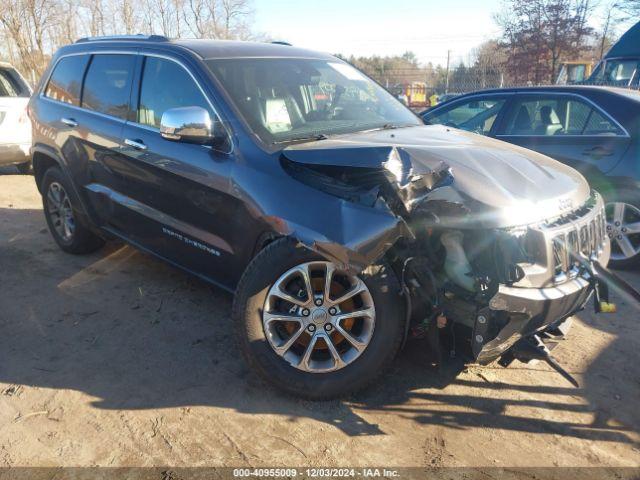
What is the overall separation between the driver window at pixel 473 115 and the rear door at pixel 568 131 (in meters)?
0.16

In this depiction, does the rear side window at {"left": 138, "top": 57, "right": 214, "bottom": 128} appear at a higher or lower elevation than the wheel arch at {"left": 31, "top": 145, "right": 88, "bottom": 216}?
higher

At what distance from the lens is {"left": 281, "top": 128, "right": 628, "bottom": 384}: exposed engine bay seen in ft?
8.34

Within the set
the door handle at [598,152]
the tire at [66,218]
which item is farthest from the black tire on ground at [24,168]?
the door handle at [598,152]

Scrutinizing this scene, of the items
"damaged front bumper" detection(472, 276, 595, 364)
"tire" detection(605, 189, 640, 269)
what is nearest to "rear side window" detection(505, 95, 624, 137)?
"tire" detection(605, 189, 640, 269)

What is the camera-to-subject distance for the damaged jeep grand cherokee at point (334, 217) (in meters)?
2.59

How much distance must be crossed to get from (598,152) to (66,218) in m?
5.06

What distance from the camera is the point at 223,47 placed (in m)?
3.84

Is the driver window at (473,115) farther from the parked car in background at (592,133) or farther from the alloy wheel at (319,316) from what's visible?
A: the alloy wheel at (319,316)

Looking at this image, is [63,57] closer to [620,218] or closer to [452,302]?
[452,302]

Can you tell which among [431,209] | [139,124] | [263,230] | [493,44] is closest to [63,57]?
[139,124]

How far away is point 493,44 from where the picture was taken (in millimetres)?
25625

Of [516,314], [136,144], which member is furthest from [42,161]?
[516,314]

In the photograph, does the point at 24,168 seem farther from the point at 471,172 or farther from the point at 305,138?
the point at 471,172

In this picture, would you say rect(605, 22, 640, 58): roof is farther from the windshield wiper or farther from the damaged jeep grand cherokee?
the windshield wiper
